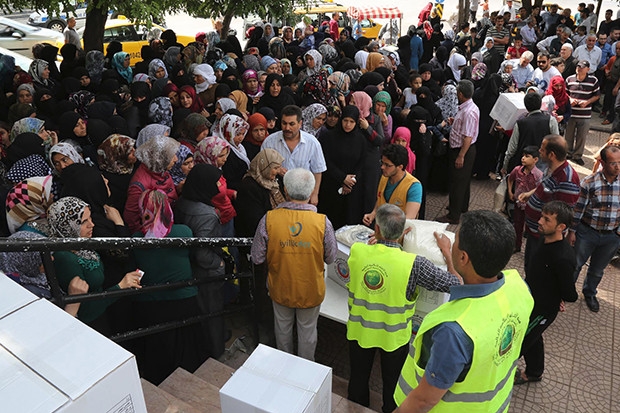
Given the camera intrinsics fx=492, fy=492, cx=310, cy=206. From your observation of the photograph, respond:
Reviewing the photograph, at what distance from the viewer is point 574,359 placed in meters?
4.28

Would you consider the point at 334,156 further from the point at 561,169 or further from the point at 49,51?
the point at 49,51

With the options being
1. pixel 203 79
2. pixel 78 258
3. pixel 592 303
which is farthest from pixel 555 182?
pixel 203 79

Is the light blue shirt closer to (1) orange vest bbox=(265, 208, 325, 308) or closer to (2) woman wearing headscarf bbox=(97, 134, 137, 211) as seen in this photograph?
(2) woman wearing headscarf bbox=(97, 134, 137, 211)

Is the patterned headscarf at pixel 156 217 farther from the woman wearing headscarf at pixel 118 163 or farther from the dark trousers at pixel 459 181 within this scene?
the dark trousers at pixel 459 181

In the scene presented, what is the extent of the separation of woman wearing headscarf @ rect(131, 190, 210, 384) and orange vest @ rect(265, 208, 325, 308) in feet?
1.93

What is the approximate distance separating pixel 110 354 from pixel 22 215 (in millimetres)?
2160

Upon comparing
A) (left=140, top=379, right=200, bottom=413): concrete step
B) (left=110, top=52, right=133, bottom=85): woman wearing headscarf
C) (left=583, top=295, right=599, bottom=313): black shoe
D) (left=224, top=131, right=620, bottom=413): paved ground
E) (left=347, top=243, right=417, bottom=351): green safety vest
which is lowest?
(left=224, top=131, right=620, bottom=413): paved ground

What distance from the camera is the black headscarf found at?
373 centimetres

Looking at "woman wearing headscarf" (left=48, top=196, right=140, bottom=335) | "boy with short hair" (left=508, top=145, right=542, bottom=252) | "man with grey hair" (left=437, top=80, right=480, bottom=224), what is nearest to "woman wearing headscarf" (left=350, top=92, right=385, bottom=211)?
"man with grey hair" (left=437, top=80, right=480, bottom=224)

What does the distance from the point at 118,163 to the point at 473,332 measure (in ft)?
11.2

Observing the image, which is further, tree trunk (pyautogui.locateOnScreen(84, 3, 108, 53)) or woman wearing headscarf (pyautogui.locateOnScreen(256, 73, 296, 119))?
tree trunk (pyautogui.locateOnScreen(84, 3, 108, 53))

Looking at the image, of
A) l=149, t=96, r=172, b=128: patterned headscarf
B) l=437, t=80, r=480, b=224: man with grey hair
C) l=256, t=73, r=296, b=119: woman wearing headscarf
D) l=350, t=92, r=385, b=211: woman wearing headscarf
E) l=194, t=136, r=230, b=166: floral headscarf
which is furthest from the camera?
l=256, t=73, r=296, b=119: woman wearing headscarf

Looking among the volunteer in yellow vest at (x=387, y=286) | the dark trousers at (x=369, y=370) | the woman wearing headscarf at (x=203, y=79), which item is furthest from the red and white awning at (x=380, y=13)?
the dark trousers at (x=369, y=370)

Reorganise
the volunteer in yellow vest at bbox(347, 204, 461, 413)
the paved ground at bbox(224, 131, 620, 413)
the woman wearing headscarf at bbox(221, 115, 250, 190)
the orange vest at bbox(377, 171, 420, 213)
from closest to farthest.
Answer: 1. the volunteer in yellow vest at bbox(347, 204, 461, 413)
2. the paved ground at bbox(224, 131, 620, 413)
3. the orange vest at bbox(377, 171, 420, 213)
4. the woman wearing headscarf at bbox(221, 115, 250, 190)
